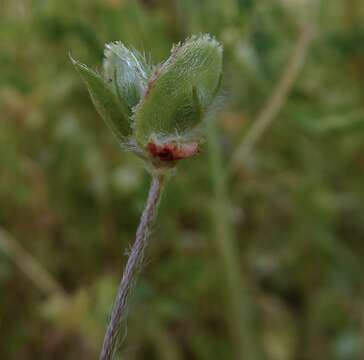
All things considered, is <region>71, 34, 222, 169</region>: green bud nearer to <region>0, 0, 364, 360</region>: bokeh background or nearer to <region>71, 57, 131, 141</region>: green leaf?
<region>71, 57, 131, 141</region>: green leaf

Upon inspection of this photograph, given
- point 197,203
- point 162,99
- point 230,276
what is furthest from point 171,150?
point 197,203

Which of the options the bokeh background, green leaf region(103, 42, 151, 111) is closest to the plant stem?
the bokeh background

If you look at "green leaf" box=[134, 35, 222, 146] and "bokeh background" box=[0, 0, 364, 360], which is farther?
"bokeh background" box=[0, 0, 364, 360]

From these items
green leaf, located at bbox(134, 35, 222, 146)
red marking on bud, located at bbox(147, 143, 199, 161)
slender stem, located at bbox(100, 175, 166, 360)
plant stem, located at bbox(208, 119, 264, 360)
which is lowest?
plant stem, located at bbox(208, 119, 264, 360)

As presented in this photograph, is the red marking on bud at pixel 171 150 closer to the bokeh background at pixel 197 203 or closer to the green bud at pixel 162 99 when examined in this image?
the green bud at pixel 162 99

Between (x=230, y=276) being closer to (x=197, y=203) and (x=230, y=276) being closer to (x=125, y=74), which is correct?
(x=197, y=203)

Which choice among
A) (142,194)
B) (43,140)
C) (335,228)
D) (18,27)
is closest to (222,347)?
(142,194)
